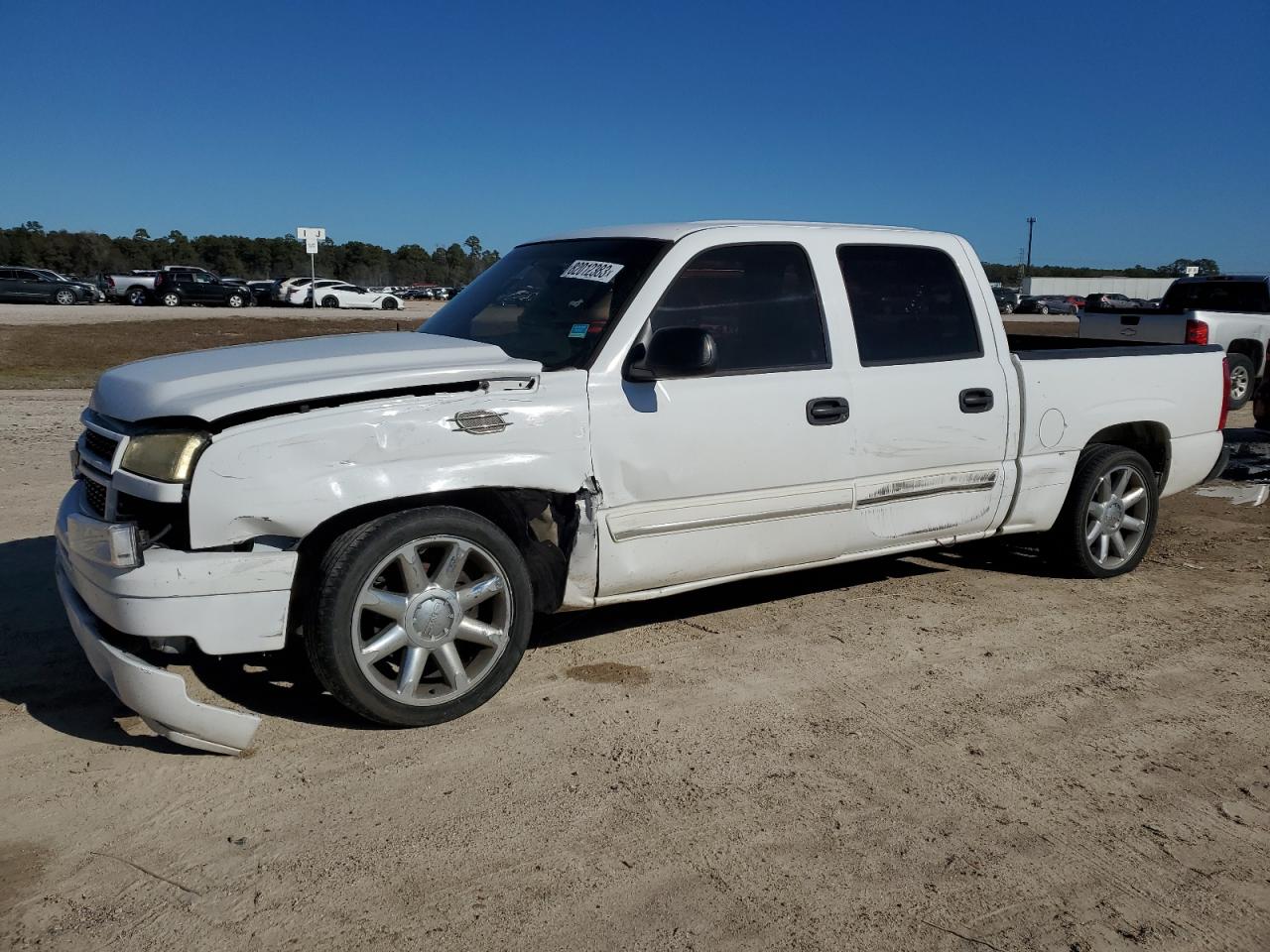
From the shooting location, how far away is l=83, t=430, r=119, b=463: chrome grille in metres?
3.70

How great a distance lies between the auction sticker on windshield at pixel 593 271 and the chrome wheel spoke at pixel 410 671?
1.74m

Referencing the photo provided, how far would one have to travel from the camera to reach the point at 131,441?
11.6ft

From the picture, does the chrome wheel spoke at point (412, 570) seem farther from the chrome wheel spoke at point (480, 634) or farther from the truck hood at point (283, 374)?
the truck hood at point (283, 374)

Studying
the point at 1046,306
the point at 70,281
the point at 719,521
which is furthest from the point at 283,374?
the point at 1046,306

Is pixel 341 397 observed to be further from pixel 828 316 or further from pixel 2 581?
pixel 2 581

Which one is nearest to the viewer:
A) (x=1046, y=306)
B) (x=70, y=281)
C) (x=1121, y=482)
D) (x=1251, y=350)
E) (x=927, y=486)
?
(x=927, y=486)

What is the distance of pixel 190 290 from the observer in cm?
4112

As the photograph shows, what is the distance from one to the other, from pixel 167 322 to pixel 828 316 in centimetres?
2437

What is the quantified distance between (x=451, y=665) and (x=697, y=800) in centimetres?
102

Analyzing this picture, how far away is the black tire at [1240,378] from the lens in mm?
14314

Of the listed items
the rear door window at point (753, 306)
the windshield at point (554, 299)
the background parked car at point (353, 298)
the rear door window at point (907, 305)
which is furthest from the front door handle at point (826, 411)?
the background parked car at point (353, 298)

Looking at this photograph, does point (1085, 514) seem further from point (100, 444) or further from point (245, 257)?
point (245, 257)

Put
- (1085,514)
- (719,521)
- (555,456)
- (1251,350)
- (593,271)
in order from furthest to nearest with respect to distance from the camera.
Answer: (1251,350) → (1085,514) → (593,271) → (719,521) → (555,456)

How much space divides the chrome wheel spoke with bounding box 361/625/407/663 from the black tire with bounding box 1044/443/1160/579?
3.80m
